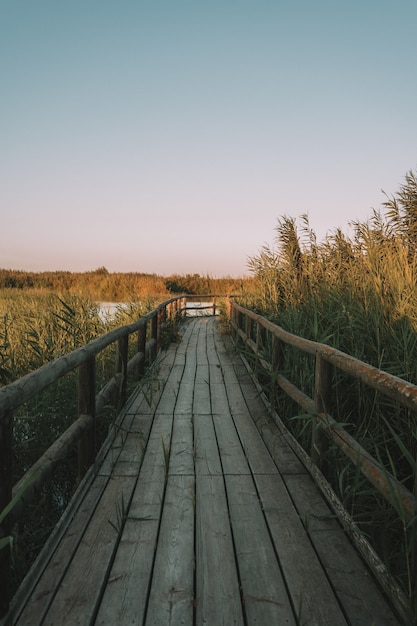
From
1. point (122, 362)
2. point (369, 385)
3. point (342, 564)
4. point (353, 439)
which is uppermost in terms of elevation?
point (369, 385)

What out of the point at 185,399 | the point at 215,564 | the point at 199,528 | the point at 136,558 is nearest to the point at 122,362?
the point at 185,399

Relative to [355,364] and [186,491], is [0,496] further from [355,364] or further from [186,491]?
[355,364]

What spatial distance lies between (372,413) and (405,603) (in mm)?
1327

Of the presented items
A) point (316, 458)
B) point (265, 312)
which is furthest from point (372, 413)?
point (265, 312)

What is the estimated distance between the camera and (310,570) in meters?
1.81

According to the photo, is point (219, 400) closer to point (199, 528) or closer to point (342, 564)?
point (199, 528)

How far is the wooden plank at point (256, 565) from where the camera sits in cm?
156

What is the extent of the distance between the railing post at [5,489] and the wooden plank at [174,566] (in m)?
0.53

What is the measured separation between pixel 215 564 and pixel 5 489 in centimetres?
97

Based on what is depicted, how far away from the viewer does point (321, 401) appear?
251cm

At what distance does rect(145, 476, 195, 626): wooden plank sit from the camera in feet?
5.07

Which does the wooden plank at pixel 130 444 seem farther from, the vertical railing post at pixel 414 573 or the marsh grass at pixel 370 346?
the vertical railing post at pixel 414 573

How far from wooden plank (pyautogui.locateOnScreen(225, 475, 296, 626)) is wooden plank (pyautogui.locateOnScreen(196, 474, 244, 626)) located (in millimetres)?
38

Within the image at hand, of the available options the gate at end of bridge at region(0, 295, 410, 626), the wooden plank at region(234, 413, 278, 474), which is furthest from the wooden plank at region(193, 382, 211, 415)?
the gate at end of bridge at region(0, 295, 410, 626)
